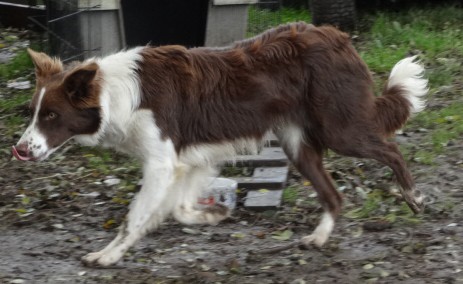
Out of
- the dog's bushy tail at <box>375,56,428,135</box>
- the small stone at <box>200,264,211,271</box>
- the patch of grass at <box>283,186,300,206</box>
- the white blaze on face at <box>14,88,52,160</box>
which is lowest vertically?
the small stone at <box>200,264,211,271</box>

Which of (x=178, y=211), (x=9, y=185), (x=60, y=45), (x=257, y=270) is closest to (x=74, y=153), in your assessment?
(x=9, y=185)

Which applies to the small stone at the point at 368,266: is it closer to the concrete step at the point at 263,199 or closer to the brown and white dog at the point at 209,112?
the brown and white dog at the point at 209,112

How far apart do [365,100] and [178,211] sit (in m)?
1.36

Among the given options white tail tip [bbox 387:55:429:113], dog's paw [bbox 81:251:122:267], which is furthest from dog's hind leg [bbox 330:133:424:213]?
dog's paw [bbox 81:251:122:267]

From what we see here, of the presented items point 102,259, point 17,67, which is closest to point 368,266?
point 102,259

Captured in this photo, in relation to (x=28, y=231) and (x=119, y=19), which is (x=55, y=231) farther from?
(x=119, y=19)

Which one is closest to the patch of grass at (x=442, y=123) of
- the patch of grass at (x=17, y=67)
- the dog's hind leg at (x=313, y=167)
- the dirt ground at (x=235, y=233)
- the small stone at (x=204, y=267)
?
the dirt ground at (x=235, y=233)

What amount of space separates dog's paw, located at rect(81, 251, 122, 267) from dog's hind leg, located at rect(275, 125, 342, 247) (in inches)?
47.4

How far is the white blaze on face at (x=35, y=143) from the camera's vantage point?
5441mm

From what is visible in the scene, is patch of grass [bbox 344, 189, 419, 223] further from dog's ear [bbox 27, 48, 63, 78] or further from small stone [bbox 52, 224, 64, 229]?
dog's ear [bbox 27, 48, 63, 78]

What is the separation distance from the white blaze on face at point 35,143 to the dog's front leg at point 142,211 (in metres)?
0.61

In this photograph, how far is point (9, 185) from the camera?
23.5ft

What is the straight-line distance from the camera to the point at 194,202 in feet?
19.9

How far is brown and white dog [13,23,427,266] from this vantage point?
5.54 m
